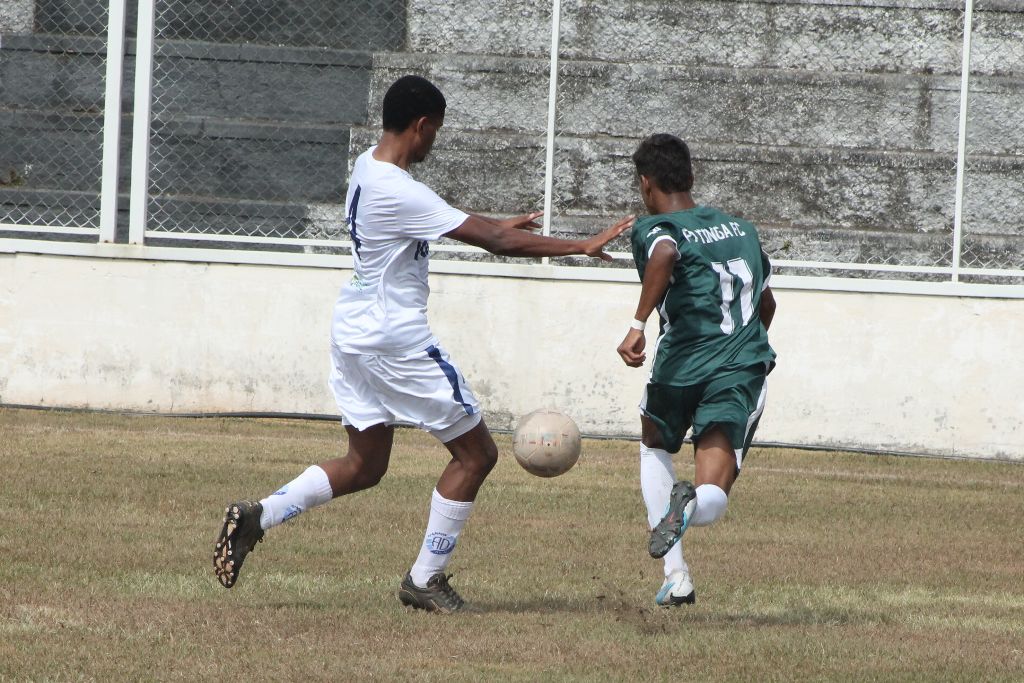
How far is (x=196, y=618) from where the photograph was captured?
17.7 feet

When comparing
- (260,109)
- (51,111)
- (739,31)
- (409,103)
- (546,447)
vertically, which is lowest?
(546,447)

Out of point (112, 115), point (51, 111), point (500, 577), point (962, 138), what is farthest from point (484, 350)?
point (500, 577)

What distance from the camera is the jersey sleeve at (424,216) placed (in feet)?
18.6

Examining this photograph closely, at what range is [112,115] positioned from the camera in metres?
12.3

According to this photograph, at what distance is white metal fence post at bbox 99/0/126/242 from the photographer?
482 inches

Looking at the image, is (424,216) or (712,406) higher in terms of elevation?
(424,216)

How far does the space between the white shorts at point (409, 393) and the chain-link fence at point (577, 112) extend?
289 inches

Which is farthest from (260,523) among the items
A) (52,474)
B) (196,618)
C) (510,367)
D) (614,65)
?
(614,65)

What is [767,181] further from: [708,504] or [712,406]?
[708,504]

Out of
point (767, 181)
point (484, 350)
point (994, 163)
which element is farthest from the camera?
point (994, 163)

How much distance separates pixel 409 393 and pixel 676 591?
126 centimetres

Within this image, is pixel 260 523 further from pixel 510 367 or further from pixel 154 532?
pixel 510 367

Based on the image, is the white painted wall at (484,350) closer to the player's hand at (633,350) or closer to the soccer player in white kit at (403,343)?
the soccer player in white kit at (403,343)

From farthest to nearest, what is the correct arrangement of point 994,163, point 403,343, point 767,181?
1. point 994,163
2. point 767,181
3. point 403,343
